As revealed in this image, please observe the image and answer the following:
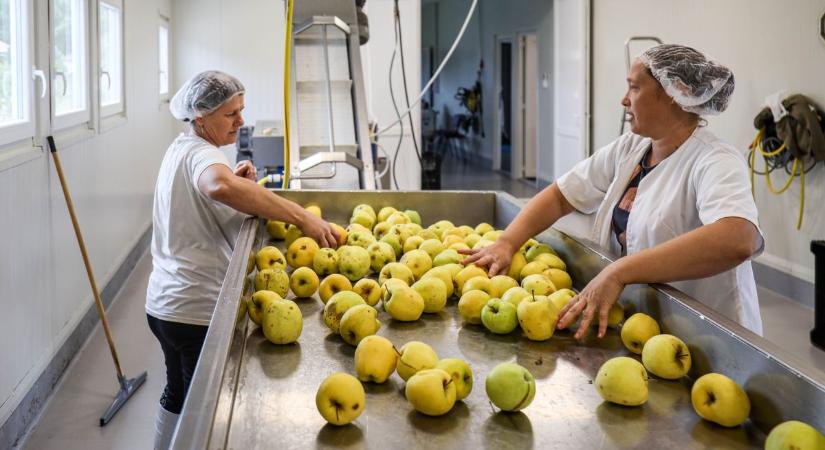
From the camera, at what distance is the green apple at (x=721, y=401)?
117 cm

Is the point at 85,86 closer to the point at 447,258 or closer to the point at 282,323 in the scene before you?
the point at 447,258

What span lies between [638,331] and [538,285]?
1.05 feet

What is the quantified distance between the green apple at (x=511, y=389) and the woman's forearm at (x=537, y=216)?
36.0 inches

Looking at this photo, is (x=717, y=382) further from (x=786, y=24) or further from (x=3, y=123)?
(x=786, y=24)

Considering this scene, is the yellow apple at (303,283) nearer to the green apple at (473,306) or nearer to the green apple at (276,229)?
the green apple at (473,306)

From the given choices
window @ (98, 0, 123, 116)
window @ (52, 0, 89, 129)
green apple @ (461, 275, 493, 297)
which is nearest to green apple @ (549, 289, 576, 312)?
green apple @ (461, 275, 493, 297)

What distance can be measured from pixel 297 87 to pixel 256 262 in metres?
1.65

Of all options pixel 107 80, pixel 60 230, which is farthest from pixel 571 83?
pixel 60 230

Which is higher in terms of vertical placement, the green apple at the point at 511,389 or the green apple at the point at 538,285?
the green apple at the point at 538,285

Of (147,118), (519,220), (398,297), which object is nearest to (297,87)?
(519,220)

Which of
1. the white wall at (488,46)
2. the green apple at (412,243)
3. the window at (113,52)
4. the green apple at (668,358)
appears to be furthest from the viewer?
the white wall at (488,46)

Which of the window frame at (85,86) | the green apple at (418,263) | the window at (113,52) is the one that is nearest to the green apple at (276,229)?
the green apple at (418,263)

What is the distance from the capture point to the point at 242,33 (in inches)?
351

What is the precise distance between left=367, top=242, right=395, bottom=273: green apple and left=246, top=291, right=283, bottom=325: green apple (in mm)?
481
